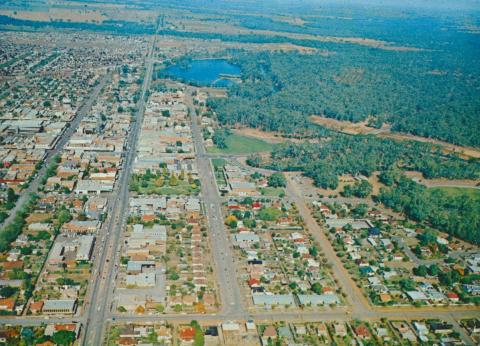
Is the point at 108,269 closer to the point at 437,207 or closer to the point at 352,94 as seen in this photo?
the point at 437,207

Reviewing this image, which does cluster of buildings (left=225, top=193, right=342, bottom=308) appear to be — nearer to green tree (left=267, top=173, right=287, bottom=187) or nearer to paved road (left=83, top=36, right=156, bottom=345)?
green tree (left=267, top=173, right=287, bottom=187)

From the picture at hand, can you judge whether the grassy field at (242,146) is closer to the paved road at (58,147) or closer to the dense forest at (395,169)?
the dense forest at (395,169)

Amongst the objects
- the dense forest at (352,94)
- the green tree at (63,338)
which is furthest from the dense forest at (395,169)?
the green tree at (63,338)


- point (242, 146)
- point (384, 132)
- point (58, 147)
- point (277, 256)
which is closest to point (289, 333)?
point (277, 256)

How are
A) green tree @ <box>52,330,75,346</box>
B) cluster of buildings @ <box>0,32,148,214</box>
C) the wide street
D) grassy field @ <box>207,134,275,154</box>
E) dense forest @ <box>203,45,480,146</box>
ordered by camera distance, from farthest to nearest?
dense forest @ <box>203,45,480,146</box> → grassy field @ <box>207,134,275,154</box> → cluster of buildings @ <box>0,32,148,214</box> → the wide street → green tree @ <box>52,330,75,346</box>

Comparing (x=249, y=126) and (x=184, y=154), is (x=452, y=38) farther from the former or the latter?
(x=184, y=154)

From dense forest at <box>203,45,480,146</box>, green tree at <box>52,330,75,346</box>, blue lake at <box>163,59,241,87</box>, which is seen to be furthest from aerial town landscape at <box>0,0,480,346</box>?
blue lake at <box>163,59,241,87</box>
